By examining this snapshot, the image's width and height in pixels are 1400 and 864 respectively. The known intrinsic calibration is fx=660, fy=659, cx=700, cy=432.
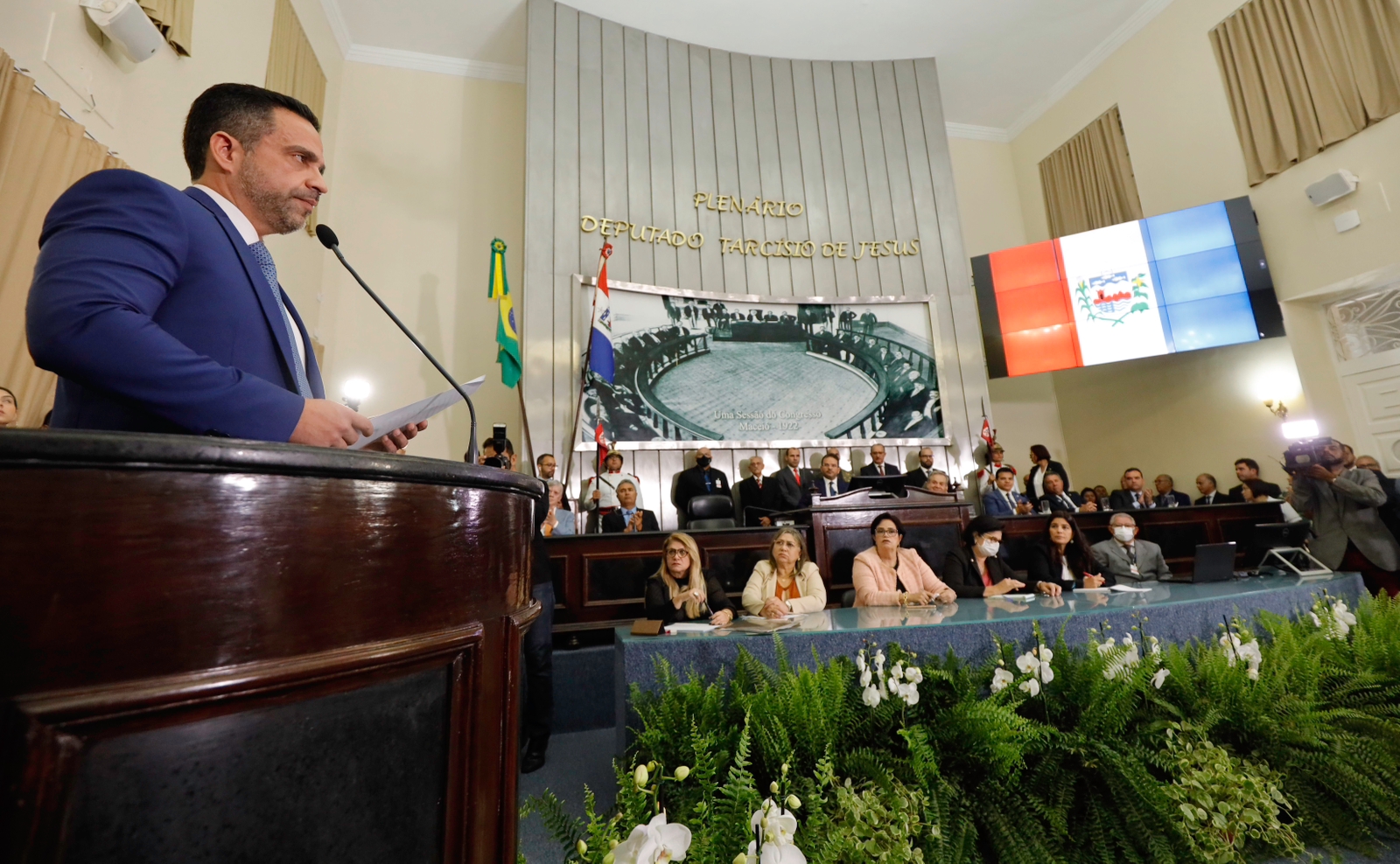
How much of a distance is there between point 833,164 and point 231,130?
7160 mm

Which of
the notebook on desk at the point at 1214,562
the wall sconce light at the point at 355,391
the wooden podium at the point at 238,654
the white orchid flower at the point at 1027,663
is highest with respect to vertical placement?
the wall sconce light at the point at 355,391

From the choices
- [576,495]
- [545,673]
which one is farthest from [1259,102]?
[545,673]

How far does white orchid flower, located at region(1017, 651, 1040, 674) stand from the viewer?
208cm

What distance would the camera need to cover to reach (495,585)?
0.72 metres

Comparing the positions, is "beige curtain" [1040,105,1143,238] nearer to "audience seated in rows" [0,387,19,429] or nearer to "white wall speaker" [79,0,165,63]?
"white wall speaker" [79,0,165,63]

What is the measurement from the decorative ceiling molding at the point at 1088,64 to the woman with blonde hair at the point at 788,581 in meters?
7.74

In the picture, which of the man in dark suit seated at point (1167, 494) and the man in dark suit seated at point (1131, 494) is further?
the man in dark suit seated at point (1167, 494)

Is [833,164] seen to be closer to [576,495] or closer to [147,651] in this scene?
[576,495]

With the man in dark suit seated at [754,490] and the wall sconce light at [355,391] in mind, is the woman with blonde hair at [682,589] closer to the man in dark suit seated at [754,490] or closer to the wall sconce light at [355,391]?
the man in dark suit seated at [754,490]

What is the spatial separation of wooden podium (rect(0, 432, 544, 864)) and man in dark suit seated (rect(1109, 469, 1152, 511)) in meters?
7.09

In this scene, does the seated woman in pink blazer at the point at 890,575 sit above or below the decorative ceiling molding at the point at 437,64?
below

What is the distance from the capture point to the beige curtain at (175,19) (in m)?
3.32

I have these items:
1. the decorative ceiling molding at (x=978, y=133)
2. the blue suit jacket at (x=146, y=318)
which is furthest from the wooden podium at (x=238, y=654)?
the decorative ceiling molding at (x=978, y=133)

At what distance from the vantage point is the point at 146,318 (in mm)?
728
